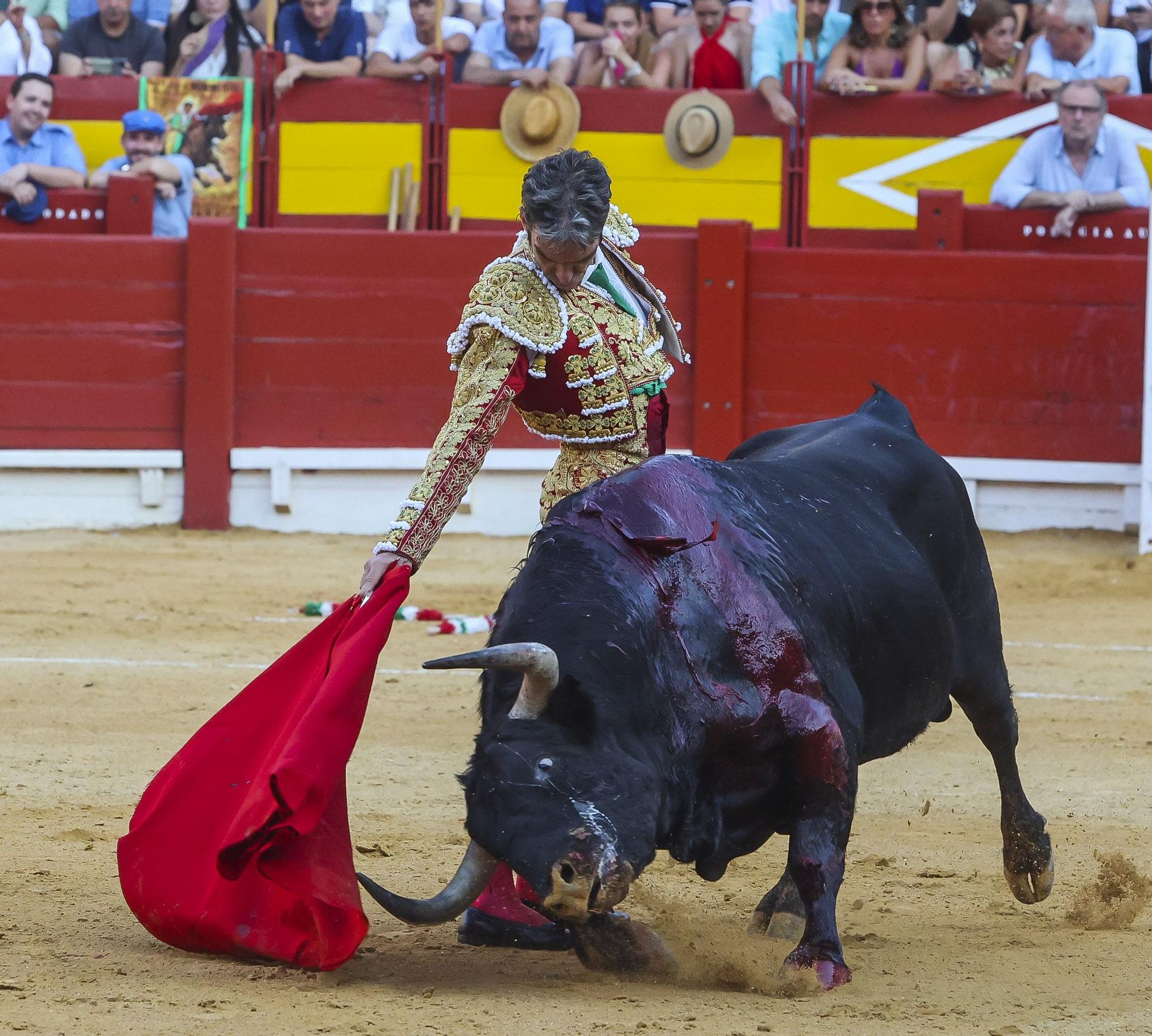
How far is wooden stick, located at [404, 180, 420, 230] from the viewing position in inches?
342

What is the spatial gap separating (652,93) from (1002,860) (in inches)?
232

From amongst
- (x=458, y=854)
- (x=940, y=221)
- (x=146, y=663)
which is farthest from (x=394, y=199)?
(x=458, y=854)

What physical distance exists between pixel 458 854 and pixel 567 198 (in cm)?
128

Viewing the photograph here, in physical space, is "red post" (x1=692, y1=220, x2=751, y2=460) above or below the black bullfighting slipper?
above

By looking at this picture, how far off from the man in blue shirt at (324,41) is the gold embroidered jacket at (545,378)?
5.85 meters

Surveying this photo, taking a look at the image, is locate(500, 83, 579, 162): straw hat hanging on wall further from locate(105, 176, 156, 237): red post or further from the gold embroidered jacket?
the gold embroidered jacket

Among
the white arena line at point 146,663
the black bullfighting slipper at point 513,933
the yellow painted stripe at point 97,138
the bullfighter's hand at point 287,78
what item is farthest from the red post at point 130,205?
the black bullfighting slipper at point 513,933

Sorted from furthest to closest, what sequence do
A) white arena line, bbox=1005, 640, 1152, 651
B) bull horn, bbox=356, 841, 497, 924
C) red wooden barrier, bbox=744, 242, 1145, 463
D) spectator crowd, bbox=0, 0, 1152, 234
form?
spectator crowd, bbox=0, 0, 1152, 234 < red wooden barrier, bbox=744, 242, 1145, 463 < white arena line, bbox=1005, 640, 1152, 651 < bull horn, bbox=356, 841, 497, 924

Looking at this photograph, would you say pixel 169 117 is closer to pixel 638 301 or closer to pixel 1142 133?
pixel 1142 133

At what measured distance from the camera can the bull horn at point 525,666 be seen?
7.36 feet

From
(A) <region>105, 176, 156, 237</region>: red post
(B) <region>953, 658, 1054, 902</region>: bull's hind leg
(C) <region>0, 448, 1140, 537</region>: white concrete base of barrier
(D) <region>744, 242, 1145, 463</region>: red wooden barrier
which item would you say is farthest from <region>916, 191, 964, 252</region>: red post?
(B) <region>953, 658, 1054, 902</region>: bull's hind leg

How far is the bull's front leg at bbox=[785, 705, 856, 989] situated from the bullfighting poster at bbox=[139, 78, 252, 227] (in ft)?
21.8

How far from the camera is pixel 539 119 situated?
28.4 feet

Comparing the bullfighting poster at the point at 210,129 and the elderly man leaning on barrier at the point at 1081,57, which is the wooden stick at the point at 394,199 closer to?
the bullfighting poster at the point at 210,129
